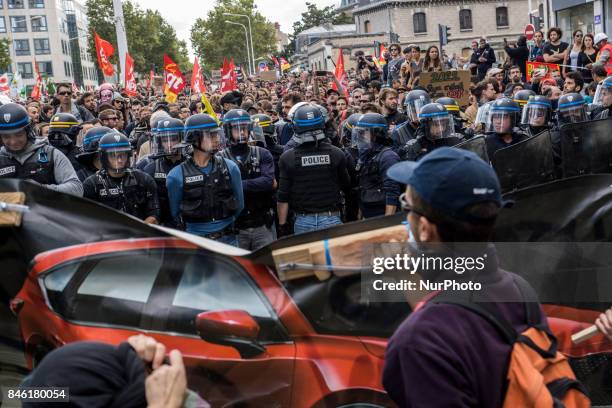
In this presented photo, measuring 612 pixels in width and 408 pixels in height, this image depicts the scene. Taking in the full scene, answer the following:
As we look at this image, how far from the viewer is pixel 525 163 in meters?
5.54

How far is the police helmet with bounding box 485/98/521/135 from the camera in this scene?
736 cm

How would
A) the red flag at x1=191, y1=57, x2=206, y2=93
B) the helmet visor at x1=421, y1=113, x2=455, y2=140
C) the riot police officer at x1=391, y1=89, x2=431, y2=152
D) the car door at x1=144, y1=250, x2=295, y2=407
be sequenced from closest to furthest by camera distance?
the car door at x1=144, y1=250, x2=295, y2=407
the helmet visor at x1=421, y1=113, x2=455, y2=140
the riot police officer at x1=391, y1=89, x2=431, y2=152
the red flag at x1=191, y1=57, x2=206, y2=93

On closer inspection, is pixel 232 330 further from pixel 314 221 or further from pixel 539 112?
pixel 539 112

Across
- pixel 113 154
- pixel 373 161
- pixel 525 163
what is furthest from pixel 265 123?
pixel 525 163

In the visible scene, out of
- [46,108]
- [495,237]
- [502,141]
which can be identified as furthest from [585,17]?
[495,237]

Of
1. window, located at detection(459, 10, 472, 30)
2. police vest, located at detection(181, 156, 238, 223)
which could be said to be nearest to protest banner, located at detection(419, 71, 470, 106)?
police vest, located at detection(181, 156, 238, 223)

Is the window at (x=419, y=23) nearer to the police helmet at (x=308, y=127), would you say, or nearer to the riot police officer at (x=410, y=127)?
the riot police officer at (x=410, y=127)

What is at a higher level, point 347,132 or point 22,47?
point 22,47

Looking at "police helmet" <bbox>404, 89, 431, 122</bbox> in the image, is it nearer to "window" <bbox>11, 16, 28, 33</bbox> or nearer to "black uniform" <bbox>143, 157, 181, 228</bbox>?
"black uniform" <bbox>143, 157, 181, 228</bbox>

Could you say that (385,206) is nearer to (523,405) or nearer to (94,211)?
(94,211)

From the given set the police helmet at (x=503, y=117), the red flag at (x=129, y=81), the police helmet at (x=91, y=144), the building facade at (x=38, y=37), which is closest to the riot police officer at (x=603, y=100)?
the police helmet at (x=503, y=117)

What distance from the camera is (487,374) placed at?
200 centimetres

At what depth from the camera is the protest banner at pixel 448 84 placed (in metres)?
13.1

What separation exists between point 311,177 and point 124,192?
171 cm
